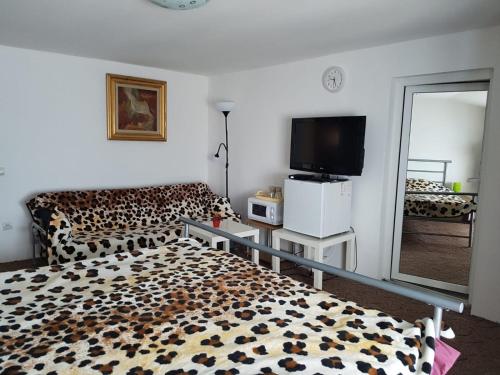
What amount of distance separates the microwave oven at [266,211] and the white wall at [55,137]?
1.57 metres

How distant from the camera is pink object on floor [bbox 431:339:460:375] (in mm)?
1358

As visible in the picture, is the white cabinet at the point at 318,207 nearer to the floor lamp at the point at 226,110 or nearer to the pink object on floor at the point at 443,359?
the floor lamp at the point at 226,110

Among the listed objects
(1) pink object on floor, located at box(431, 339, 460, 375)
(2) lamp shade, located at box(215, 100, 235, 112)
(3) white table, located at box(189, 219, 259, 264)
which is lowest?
(3) white table, located at box(189, 219, 259, 264)

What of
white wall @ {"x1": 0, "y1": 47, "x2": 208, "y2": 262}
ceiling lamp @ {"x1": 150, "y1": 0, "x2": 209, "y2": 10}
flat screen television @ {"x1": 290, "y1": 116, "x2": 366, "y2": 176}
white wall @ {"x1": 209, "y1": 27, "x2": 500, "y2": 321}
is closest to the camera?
ceiling lamp @ {"x1": 150, "y1": 0, "x2": 209, "y2": 10}

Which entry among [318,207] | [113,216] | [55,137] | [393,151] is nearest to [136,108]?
[55,137]

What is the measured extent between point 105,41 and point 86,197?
169 cm

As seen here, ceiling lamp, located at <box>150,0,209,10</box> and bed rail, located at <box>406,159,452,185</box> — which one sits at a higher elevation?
ceiling lamp, located at <box>150,0,209,10</box>

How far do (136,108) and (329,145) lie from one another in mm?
2506

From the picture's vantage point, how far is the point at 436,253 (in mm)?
3645

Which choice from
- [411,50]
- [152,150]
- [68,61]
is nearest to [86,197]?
[152,150]

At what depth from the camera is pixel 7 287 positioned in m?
1.84

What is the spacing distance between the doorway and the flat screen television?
45 centimetres

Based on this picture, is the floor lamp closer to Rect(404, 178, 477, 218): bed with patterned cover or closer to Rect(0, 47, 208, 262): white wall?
Rect(0, 47, 208, 262): white wall

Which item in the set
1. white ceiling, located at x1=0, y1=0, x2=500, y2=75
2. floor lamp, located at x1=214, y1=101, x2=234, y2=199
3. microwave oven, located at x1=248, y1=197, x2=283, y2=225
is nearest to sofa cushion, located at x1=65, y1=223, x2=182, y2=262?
microwave oven, located at x1=248, y1=197, x2=283, y2=225
